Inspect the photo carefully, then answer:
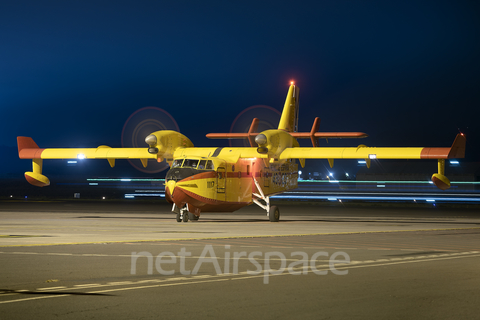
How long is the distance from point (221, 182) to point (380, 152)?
8.86 m

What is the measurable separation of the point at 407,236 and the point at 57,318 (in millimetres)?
16451

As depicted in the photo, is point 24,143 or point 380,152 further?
point 24,143

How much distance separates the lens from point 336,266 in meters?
12.7

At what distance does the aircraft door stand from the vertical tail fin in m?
9.22

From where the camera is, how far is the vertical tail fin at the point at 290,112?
40.0 m

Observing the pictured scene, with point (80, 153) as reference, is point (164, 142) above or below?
above

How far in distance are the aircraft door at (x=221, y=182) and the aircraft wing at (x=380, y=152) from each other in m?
3.95

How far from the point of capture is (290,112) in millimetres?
40594

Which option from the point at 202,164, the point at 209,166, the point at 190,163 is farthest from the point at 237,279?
the point at 209,166

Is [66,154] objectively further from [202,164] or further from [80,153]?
[202,164]

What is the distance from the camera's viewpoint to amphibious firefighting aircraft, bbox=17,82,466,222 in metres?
30.4

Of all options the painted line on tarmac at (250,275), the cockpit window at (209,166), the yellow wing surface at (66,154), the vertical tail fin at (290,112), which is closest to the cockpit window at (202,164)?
the cockpit window at (209,166)

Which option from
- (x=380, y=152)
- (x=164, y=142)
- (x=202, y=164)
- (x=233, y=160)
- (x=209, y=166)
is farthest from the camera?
(x=164, y=142)

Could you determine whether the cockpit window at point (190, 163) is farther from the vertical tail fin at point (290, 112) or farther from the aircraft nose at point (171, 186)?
the vertical tail fin at point (290, 112)
